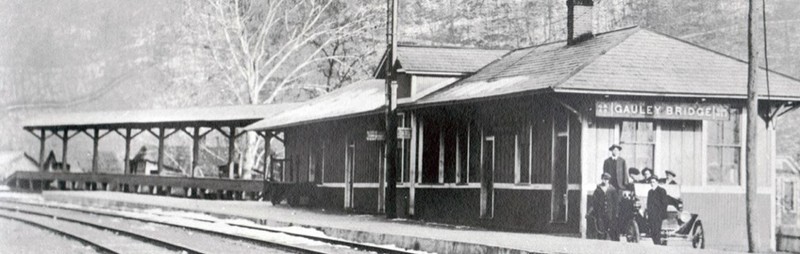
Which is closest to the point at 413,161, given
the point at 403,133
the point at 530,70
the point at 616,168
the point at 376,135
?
the point at 376,135

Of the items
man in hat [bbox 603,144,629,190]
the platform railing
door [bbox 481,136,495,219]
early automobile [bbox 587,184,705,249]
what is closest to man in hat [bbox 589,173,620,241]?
early automobile [bbox 587,184,705,249]

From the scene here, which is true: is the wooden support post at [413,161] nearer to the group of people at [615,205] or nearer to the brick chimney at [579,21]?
the brick chimney at [579,21]

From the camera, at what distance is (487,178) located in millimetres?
23172

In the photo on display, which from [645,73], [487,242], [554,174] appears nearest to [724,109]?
[645,73]

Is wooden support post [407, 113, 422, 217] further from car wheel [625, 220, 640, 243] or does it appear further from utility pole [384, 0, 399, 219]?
car wheel [625, 220, 640, 243]

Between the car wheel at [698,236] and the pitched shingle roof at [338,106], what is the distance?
1000 centimetres

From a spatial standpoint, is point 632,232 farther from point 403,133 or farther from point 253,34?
point 253,34

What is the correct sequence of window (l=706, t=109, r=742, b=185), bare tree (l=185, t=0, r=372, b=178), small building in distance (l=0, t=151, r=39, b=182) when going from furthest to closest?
small building in distance (l=0, t=151, r=39, b=182), bare tree (l=185, t=0, r=372, b=178), window (l=706, t=109, r=742, b=185)

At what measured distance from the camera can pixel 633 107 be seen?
19.5 metres

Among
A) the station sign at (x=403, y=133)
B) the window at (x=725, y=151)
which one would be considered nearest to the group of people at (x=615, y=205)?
the window at (x=725, y=151)

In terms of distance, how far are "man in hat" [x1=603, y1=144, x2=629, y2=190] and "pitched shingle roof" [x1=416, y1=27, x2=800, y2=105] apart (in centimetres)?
102

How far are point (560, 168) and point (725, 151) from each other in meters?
3.13

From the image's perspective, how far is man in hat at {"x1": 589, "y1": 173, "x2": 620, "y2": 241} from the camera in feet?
62.1

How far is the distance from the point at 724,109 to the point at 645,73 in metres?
1.53
